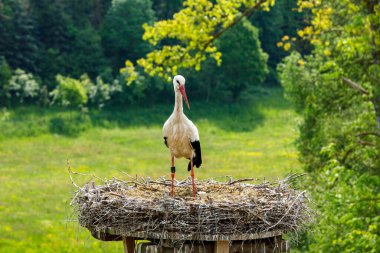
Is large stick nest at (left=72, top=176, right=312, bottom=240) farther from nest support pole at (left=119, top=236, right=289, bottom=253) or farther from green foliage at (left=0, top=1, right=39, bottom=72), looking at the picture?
green foliage at (left=0, top=1, right=39, bottom=72)

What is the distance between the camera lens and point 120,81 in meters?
66.8

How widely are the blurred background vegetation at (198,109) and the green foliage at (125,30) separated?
143mm

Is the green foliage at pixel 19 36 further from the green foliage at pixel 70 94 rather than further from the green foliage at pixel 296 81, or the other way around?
the green foliage at pixel 296 81

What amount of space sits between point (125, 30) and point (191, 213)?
68.5 metres

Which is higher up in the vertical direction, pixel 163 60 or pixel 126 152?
pixel 163 60

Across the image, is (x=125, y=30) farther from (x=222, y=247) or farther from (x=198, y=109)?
(x=222, y=247)

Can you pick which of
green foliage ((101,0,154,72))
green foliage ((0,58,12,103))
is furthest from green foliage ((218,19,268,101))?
green foliage ((0,58,12,103))

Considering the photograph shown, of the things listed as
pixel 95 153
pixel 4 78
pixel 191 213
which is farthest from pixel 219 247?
pixel 4 78

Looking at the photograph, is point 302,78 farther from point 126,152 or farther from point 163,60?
point 126,152

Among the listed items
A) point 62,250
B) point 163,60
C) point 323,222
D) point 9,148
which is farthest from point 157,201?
point 9,148

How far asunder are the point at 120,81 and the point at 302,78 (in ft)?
139

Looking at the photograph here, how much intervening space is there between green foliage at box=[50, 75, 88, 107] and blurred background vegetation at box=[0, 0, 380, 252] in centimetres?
12

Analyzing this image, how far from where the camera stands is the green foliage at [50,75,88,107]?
5888 cm

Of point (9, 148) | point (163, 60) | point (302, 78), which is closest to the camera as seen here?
point (163, 60)
